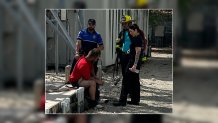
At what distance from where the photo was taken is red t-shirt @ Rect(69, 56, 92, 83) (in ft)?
7.48

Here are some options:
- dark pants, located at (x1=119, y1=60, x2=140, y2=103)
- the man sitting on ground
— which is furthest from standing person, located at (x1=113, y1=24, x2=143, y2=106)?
the man sitting on ground

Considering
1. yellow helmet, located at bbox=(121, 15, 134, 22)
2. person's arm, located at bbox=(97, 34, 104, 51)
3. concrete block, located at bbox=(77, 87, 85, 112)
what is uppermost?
yellow helmet, located at bbox=(121, 15, 134, 22)

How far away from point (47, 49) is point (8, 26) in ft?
0.62

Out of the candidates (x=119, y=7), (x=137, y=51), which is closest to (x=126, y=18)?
(x=119, y=7)

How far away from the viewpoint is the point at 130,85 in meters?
2.32

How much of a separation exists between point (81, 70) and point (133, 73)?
24 centimetres

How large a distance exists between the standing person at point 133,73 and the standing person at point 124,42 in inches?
0.7

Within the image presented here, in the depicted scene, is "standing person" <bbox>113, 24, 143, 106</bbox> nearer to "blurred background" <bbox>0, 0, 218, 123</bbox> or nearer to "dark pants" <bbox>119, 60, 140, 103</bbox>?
"dark pants" <bbox>119, 60, 140, 103</bbox>

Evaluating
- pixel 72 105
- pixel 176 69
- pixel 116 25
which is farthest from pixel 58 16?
pixel 176 69

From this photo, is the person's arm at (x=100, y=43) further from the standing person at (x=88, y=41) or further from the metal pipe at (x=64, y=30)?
the metal pipe at (x=64, y=30)

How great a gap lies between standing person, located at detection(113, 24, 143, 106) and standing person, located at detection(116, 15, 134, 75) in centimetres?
2

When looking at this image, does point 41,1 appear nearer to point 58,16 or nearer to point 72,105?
point 58,16

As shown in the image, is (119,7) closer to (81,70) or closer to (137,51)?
(137,51)

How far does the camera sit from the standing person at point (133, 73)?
2.27m
